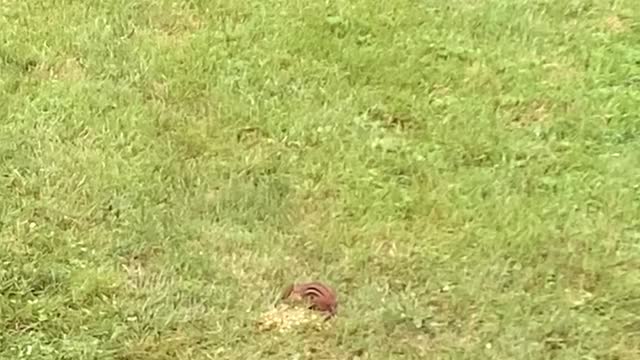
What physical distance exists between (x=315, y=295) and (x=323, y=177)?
0.64 metres

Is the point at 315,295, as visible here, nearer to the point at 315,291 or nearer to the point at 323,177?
the point at 315,291

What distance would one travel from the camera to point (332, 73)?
4.99 m

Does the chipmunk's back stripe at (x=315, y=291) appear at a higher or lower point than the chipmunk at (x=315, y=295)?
higher

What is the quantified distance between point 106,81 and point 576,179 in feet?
5.78

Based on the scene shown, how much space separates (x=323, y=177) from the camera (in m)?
4.40

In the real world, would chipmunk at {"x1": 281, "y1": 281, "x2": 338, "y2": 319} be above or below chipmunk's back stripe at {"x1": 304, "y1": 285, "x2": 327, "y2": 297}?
below

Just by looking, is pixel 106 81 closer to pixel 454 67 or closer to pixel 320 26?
pixel 320 26

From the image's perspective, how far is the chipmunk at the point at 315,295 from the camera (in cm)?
385

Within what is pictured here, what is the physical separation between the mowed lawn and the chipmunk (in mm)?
35

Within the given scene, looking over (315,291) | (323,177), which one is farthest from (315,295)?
(323,177)

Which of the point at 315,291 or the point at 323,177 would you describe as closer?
the point at 315,291

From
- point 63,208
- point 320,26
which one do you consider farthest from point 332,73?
point 63,208

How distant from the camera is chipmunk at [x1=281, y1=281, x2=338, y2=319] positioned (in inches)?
151

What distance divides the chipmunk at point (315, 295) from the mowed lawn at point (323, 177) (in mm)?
35
